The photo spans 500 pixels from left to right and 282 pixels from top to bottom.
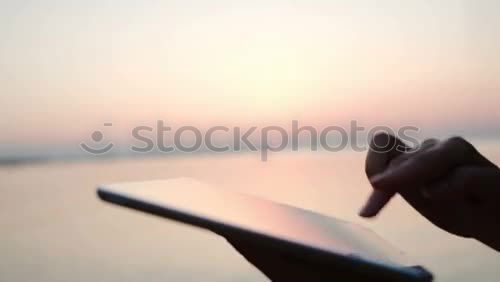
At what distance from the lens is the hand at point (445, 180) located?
0.34 meters

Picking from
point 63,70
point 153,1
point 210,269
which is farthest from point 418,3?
point 63,70

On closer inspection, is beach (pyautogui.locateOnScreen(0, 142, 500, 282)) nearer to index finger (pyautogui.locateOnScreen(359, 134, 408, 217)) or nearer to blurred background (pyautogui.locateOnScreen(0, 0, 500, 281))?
blurred background (pyautogui.locateOnScreen(0, 0, 500, 281))

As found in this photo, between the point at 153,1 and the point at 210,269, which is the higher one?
the point at 153,1

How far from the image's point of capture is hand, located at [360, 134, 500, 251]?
13.5 inches

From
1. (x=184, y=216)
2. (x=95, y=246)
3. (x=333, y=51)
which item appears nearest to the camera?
(x=184, y=216)

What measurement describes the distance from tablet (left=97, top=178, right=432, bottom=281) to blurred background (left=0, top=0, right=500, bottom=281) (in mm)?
892

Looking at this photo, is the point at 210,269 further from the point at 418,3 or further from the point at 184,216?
the point at 184,216

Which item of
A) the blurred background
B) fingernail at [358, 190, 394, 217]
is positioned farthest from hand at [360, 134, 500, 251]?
the blurred background

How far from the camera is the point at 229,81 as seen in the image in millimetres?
1468

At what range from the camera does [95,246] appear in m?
1.40

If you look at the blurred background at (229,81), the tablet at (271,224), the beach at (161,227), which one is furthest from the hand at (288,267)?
the blurred background at (229,81)

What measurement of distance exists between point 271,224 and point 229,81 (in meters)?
1.12

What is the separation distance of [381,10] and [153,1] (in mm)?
554

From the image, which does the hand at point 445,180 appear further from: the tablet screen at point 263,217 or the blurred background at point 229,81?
the blurred background at point 229,81
